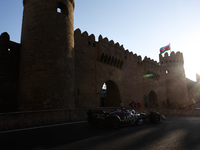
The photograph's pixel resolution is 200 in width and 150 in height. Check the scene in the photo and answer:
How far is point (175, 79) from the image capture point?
3341 centimetres

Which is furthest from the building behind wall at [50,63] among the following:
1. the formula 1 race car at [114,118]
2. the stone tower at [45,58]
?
the formula 1 race car at [114,118]

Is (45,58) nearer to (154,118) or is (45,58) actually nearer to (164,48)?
(154,118)

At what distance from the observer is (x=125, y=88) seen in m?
22.8

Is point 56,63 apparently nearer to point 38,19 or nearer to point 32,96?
point 32,96

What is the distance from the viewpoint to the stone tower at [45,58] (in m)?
11.6

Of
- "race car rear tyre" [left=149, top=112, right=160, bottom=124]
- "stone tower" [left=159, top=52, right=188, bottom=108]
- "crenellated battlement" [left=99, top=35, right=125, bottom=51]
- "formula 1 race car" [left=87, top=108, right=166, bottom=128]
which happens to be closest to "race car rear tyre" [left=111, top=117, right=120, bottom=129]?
"formula 1 race car" [left=87, top=108, right=166, bottom=128]

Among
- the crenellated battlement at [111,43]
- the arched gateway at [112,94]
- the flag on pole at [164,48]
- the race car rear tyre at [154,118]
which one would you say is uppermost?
the flag on pole at [164,48]

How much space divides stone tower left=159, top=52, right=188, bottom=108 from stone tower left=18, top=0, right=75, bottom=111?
84.1 ft

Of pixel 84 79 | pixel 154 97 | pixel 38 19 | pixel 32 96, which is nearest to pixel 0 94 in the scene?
pixel 32 96

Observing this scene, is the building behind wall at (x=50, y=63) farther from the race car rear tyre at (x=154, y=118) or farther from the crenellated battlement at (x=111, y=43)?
the race car rear tyre at (x=154, y=118)

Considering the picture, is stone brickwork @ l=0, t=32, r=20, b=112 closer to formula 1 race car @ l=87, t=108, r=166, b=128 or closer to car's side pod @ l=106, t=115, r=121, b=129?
formula 1 race car @ l=87, t=108, r=166, b=128

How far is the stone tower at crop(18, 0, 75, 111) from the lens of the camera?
458 inches

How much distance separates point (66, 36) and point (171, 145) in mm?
11654

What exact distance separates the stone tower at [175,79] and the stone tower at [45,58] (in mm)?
25642
